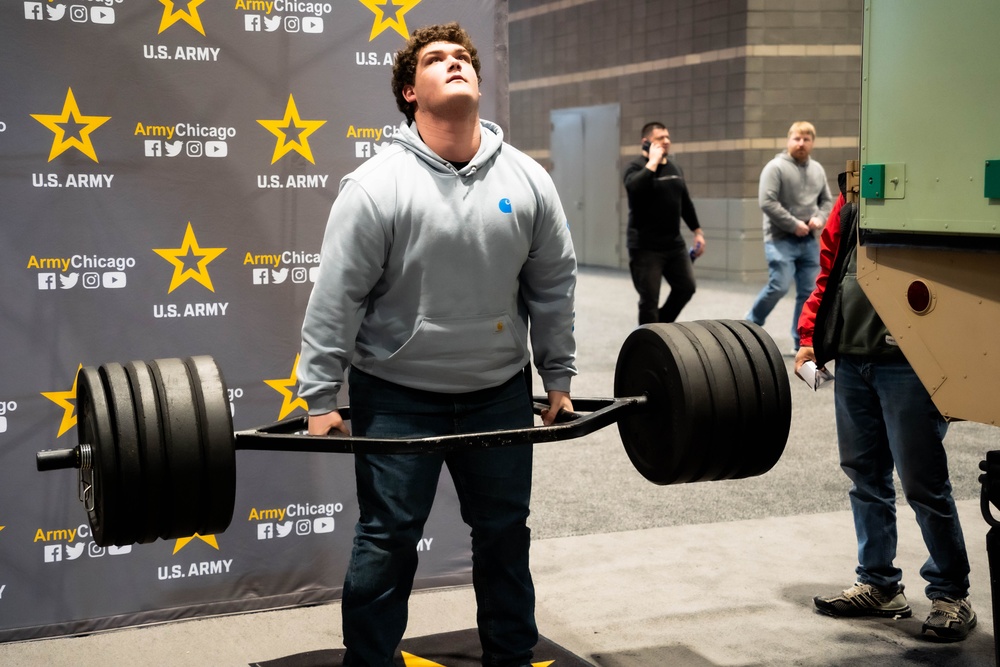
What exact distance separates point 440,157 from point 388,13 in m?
1.14

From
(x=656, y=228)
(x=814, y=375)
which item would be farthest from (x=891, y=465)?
(x=656, y=228)

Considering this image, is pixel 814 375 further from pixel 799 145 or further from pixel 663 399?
pixel 799 145

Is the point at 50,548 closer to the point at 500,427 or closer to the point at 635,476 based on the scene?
the point at 500,427

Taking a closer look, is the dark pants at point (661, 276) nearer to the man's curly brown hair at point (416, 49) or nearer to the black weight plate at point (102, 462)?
the man's curly brown hair at point (416, 49)

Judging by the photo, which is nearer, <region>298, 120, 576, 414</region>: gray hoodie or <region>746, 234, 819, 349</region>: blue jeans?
<region>298, 120, 576, 414</region>: gray hoodie

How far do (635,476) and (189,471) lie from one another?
3384mm

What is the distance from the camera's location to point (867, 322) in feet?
11.4

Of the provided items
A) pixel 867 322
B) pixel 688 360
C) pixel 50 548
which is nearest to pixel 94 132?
pixel 50 548

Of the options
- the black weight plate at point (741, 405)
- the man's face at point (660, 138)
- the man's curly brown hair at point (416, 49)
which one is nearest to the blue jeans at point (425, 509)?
the black weight plate at point (741, 405)

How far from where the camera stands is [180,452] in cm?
254

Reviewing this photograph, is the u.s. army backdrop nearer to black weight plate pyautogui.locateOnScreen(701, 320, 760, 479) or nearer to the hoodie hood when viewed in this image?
the hoodie hood

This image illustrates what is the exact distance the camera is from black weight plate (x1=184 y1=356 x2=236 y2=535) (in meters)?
2.57

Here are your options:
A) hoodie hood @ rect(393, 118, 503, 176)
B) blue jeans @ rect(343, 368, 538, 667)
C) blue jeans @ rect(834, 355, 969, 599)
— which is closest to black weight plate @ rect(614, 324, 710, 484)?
blue jeans @ rect(343, 368, 538, 667)

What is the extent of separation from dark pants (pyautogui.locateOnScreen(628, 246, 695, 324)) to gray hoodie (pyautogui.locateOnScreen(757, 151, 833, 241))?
2.39 ft
